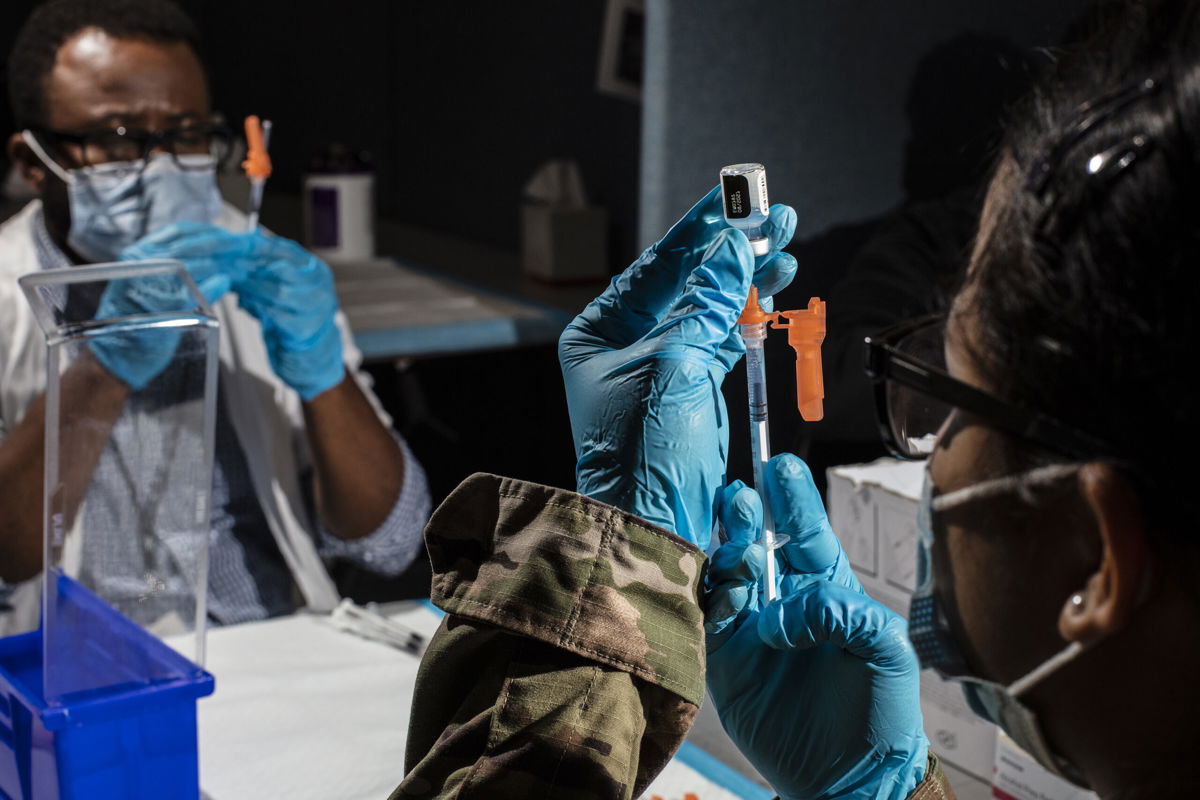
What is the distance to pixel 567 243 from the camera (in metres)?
2.63

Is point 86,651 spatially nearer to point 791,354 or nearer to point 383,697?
point 383,697

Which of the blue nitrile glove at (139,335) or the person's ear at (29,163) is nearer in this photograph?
the blue nitrile glove at (139,335)

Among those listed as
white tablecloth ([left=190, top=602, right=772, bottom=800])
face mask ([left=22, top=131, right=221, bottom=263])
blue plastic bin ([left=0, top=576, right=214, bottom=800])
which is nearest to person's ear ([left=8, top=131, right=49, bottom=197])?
face mask ([left=22, top=131, right=221, bottom=263])

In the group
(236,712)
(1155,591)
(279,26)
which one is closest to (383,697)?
(236,712)

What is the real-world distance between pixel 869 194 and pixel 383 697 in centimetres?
88

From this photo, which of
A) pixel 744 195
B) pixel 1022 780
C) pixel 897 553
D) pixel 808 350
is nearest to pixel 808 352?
pixel 808 350

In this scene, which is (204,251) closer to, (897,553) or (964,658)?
(897,553)

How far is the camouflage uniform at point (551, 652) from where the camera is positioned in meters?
0.64

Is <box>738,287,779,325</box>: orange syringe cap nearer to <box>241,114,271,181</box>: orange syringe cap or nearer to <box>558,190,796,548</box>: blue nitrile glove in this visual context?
<box>558,190,796,548</box>: blue nitrile glove

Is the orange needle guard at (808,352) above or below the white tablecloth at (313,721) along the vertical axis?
above

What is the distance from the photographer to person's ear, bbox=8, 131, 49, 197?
5.30ft

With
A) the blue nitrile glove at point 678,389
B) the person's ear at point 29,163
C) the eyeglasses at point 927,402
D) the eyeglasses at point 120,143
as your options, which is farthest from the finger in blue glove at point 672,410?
the person's ear at point 29,163

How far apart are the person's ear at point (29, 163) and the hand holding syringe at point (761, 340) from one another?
3.99 feet

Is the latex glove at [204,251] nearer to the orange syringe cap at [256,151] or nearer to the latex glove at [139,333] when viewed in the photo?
Answer: the orange syringe cap at [256,151]
